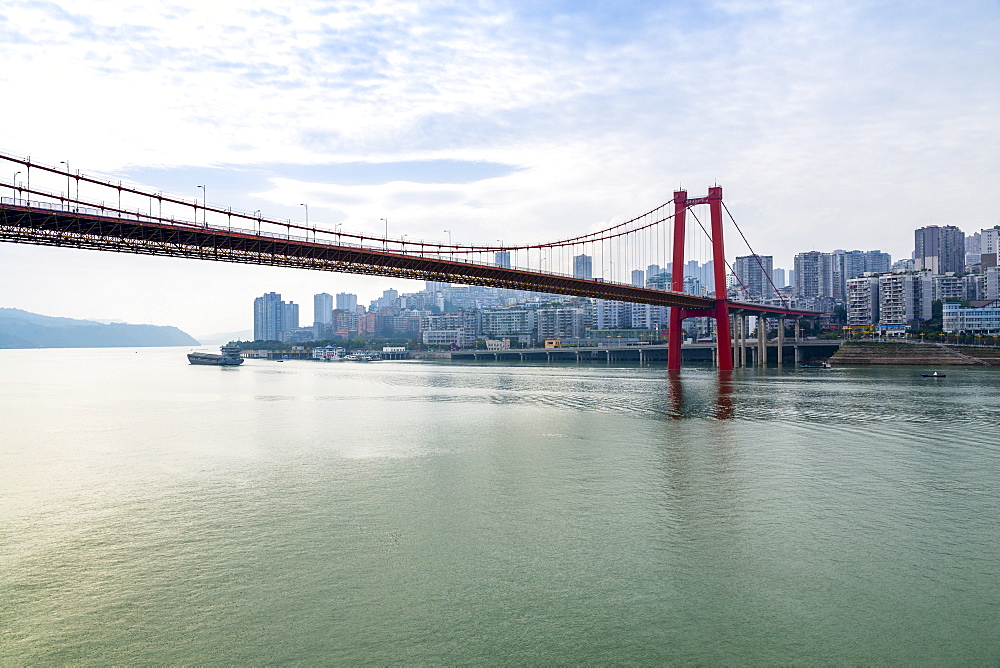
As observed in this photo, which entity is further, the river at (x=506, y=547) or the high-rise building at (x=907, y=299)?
the high-rise building at (x=907, y=299)

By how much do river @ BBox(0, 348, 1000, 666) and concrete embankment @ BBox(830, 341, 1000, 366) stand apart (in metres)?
51.7

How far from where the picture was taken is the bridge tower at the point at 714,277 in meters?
61.9

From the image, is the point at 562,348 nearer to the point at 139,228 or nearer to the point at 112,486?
the point at 139,228

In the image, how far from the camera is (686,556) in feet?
35.1

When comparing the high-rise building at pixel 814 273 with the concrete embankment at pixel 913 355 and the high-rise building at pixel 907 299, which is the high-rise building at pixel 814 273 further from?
the concrete embankment at pixel 913 355

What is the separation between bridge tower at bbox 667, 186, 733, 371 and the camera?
203ft

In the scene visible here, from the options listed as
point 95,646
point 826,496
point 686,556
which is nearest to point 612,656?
point 686,556

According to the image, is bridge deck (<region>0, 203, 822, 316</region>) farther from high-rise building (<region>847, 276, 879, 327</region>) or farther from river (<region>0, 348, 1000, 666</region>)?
high-rise building (<region>847, 276, 879, 327</region>)

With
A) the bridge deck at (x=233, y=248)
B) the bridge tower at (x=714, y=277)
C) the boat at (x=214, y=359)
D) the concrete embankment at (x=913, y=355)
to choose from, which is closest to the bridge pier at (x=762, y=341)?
Answer: the concrete embankment at (x=913, y=355)

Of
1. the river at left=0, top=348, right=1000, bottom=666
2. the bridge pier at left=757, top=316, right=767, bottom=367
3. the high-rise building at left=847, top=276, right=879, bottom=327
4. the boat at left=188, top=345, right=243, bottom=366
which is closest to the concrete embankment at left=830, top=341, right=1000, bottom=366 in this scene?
the bridge pier at left=757, top=316, right=767, bottom=367

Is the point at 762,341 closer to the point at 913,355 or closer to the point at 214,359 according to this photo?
the point at 913,355

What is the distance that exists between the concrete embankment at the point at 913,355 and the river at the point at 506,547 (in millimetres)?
51672

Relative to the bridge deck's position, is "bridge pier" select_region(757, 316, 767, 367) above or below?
below

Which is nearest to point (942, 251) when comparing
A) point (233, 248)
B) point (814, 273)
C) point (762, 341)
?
point (814, 273)
